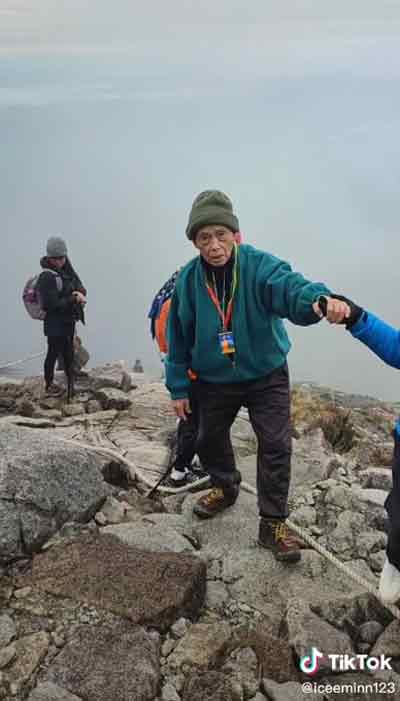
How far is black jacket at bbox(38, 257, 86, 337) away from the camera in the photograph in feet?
29.9

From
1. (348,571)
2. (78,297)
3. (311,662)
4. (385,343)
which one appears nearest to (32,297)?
(78,297)

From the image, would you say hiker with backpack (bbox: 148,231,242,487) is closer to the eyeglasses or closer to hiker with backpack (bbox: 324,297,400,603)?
the eyeglasses

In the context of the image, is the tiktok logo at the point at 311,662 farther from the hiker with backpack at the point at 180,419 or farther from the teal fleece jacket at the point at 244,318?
the hiker with backpack at the point at 180,419

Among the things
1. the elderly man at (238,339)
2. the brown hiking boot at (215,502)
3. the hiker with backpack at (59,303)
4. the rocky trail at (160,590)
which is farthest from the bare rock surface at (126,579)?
the hiker with backpack at (59,303)

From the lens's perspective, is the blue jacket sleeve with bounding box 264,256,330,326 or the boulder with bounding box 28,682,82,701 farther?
the blue jacket sleeve with bounding box 264,256,330,326

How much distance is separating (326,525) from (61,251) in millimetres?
5950

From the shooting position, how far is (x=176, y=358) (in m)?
4.57

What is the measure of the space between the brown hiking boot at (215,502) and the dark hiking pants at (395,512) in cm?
176

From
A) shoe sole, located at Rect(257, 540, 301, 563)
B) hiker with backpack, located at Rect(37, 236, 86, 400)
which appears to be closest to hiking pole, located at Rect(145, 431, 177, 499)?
shoe sole, located at Rect(257, 540, 301, 563)

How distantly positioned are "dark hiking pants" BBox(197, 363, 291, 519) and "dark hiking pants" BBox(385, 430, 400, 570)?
0.93 meters

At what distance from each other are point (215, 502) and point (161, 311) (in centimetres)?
176

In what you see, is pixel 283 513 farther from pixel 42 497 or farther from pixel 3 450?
pixel 3 450

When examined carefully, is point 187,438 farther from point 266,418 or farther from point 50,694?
point 50,694

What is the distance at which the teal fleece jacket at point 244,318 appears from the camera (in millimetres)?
3971
